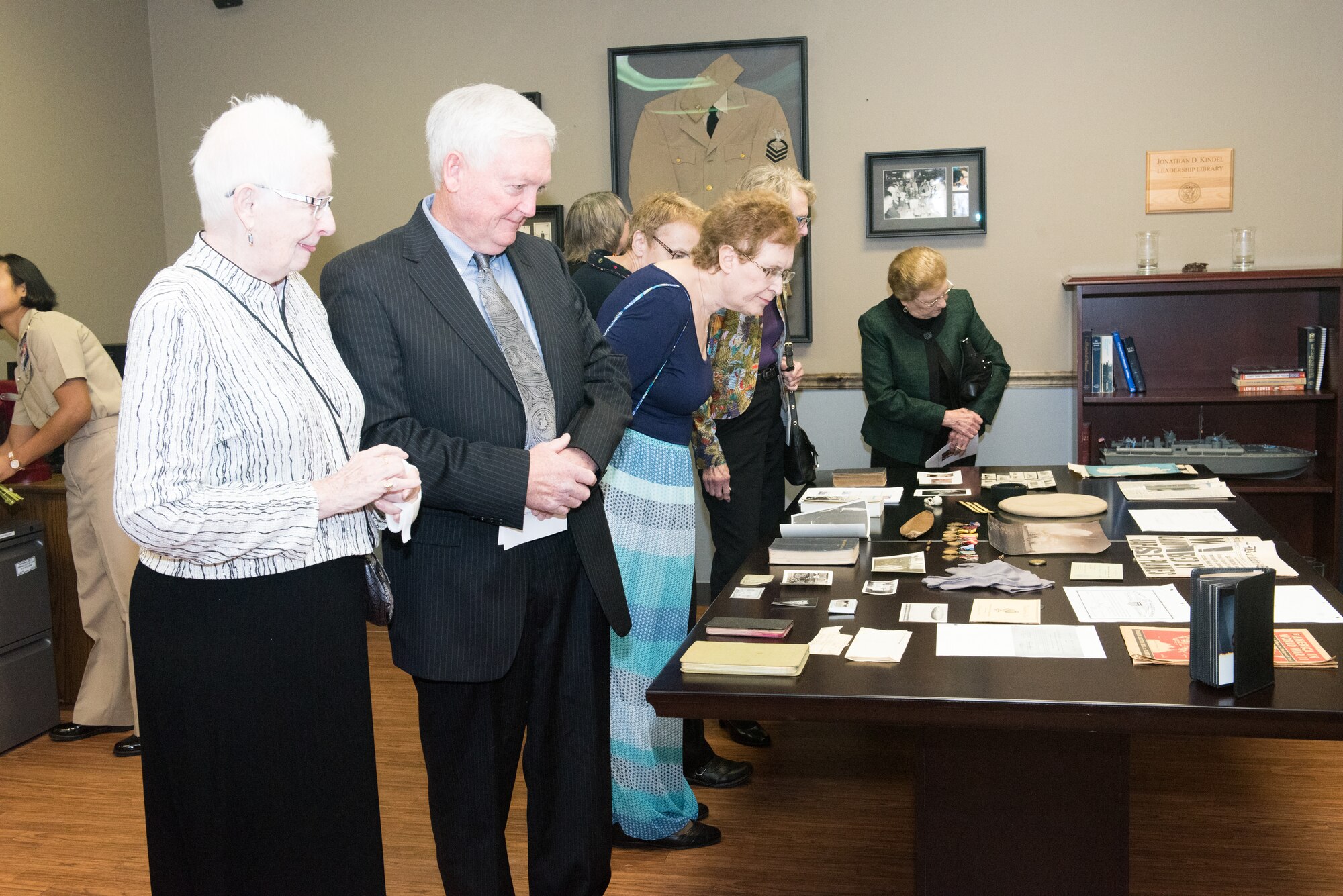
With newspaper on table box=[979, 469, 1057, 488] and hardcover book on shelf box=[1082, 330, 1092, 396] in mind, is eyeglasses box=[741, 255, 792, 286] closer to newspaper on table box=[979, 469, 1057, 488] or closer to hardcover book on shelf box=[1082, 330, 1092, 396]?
newspaper on table box=[979, 469, 1057, 488]

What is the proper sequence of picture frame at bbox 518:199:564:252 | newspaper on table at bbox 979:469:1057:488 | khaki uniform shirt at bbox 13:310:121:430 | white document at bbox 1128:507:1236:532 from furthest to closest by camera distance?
picture frame at bbox 518:199:564:252
khaki uniform shirt at bbox 13:310:121:430
newspaper on table at bbox 979:469:1057:488
white document at bbox 1128:507:1236:532

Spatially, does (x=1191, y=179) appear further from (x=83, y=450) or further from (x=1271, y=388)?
(x=83, y=450)

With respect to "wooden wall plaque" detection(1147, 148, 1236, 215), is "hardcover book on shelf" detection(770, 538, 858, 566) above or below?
below

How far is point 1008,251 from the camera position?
4.80m

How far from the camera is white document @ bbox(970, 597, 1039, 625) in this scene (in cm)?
201

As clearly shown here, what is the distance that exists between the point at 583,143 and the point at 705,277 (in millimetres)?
2748

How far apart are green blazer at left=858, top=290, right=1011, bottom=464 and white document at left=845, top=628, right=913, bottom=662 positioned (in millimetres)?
2172

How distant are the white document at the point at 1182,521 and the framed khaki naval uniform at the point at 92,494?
3085mm

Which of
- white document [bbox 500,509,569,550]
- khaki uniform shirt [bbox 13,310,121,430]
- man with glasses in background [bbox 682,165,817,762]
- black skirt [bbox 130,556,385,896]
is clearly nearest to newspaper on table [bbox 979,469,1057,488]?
man with glasses in background [bbox 682,165,817,762]

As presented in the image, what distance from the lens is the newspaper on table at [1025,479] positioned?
3.39m

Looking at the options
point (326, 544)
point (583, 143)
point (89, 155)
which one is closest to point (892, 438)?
point (583, 143)

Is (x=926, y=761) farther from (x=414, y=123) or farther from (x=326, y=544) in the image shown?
Result: (x=414, y=123)

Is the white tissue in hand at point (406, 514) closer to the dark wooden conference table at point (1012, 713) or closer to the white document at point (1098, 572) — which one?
the dark wooden conference table at point (1012, 713)

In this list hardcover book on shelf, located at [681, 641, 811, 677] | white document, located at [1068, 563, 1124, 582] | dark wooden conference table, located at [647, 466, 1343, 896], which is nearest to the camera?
dark wooden conference table, located at [647, 466, 1343, 896]
